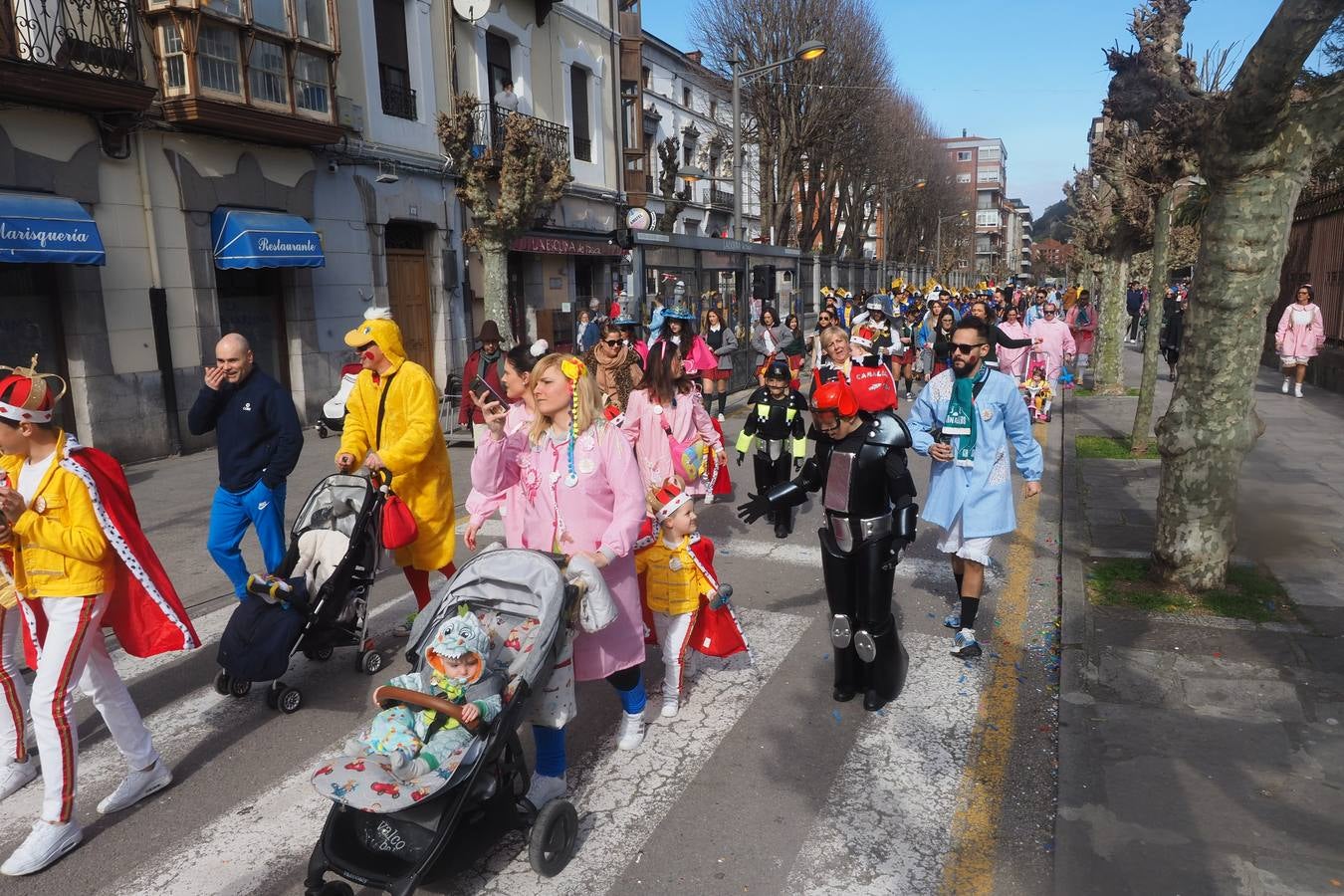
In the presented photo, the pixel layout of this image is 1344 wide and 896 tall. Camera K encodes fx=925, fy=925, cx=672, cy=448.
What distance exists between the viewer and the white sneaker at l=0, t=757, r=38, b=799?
3998 mm

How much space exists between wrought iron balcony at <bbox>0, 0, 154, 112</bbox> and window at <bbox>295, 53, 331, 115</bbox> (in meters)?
2.53

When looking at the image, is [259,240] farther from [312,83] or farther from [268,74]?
[312,83]

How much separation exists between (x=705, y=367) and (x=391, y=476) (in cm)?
541

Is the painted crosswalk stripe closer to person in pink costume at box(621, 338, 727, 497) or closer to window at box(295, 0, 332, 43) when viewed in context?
person in pink costume at box(621, 338, 727, 497)

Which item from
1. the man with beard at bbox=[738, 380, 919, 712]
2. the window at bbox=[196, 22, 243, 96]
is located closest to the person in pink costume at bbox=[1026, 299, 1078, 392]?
the man with beard at bbox=[738, 380, 919, 712]

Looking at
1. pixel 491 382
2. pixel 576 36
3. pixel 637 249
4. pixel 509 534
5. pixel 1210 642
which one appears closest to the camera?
pixel 509 534

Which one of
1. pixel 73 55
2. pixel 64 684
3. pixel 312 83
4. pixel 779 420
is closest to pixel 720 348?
pixel 779 420

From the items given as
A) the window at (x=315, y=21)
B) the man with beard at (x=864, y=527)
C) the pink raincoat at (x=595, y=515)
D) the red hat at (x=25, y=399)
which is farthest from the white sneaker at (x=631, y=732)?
the window at (x=315, y=21)

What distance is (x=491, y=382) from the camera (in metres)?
8.91

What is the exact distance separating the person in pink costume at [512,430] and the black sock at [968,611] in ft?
8.69

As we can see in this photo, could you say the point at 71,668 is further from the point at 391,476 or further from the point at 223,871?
the point at 391,476

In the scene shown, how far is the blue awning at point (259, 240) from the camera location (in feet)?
42.2

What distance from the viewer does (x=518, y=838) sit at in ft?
12.1

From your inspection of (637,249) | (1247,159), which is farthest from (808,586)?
(637,249)
